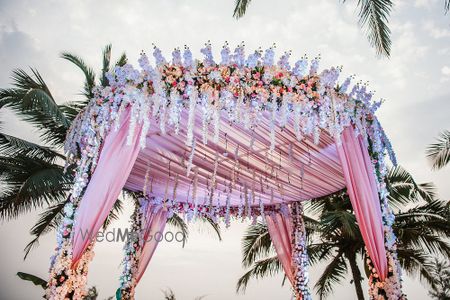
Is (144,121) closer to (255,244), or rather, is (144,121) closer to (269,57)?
(269,57)

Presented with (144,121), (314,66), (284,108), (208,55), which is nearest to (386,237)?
(284,108)

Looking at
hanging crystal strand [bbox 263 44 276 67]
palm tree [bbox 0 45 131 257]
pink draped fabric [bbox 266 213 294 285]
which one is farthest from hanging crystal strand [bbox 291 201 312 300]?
palm tree [bbox 0 45 131 257]

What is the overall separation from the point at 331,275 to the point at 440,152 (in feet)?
17.5

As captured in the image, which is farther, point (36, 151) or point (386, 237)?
point (36, 151)

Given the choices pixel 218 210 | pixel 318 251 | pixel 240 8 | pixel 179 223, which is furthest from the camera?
pixel 179 223

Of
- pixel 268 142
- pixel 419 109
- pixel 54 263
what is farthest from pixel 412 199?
pixel 54 263

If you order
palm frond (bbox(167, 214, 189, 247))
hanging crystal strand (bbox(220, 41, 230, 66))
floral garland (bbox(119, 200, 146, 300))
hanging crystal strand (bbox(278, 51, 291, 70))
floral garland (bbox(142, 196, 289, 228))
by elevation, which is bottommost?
floral garland (bbox(119, 200, 146, 300))

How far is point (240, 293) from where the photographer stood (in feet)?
37.7

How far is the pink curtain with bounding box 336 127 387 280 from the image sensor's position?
3652 millimetres

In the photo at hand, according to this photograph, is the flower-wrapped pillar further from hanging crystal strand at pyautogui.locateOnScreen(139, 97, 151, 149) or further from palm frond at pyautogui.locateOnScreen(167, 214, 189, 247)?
hanging crystal strand at pyautogui.locateOnScreen(139, 97, 151, 149)

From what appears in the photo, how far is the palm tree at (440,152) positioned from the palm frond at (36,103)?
7631 mm

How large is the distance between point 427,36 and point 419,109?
2.45m

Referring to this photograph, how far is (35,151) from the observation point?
730 cm

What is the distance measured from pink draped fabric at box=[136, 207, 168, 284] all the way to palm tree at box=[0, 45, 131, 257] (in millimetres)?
1864
